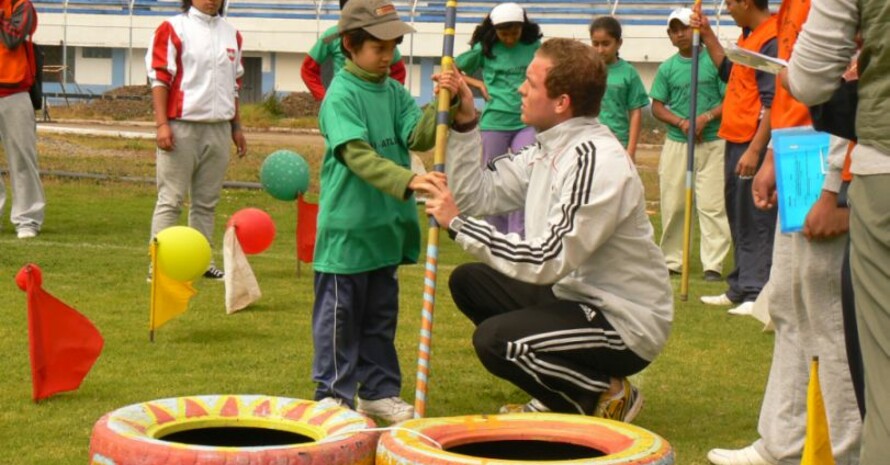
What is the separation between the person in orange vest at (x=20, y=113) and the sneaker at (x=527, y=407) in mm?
6098

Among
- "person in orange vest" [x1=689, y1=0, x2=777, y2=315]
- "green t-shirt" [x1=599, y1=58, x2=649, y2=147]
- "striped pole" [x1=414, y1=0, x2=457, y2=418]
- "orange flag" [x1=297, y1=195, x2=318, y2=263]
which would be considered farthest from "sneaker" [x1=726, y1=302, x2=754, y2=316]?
"striped pole" [x1=414, y1=0, x2=457, y2=418]

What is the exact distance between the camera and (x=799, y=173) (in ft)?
15.2

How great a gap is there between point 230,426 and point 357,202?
5.07 feet

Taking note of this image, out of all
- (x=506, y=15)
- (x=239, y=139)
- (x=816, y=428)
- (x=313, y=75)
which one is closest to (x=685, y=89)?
(x=506, y=15)

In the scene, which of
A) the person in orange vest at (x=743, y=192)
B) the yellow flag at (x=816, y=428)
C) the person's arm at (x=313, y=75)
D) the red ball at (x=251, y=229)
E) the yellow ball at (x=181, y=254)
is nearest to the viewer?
the yellow flag at (x=816, y=428)

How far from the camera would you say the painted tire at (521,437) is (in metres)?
3.67

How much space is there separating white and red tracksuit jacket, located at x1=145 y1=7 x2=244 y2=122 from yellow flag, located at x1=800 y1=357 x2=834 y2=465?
5.56 metres

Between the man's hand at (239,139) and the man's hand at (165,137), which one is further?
the man's hand at (239,139)

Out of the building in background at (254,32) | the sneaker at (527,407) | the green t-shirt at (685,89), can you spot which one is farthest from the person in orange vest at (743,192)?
the building in background at (254,32)

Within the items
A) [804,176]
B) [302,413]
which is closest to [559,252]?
[804,176]

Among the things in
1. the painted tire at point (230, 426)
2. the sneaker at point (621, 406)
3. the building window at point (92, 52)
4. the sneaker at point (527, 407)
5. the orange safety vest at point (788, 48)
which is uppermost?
the orange safety vest at point (788, 48)

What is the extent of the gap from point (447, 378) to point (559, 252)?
72.2 inches

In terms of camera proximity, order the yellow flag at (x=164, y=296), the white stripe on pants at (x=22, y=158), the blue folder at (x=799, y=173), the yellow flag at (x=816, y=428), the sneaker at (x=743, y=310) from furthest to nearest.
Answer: the white stripe on pants at (x=22, y=158) < the sneaker at (x=743, y=310) < the yellow flag at (x=164, y=296) < the blue folder at (x=799, y=173) < the yellow flag at (x=816, y=428)

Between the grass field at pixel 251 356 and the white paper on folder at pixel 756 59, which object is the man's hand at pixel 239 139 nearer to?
the grass field at pixel 251 356
